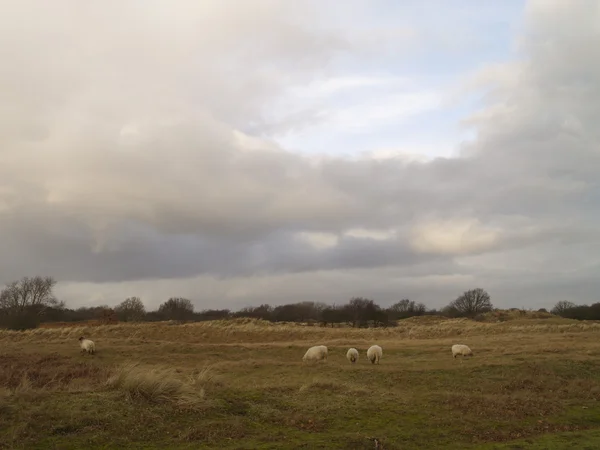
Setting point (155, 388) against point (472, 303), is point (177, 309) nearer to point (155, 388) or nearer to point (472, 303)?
point (472, 303)

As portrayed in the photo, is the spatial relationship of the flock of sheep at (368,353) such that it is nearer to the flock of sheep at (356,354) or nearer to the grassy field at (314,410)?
the flock of sheep at (356,354)

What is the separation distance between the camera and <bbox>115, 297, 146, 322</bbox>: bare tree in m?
98.2

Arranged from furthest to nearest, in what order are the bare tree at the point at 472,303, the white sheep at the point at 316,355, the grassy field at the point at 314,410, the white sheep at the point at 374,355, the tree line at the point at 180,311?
the bare tree at the point at 472,303, the tree line at the point at 180,311, the white sheep at the point at 316,355, the white sheep at the point at 374,355, the grassy field at the point at 314,410

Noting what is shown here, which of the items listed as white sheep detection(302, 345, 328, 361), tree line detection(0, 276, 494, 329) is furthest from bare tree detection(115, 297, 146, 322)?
white sheep detection(302, 345, 328, 361)

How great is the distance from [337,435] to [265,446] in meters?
1.96

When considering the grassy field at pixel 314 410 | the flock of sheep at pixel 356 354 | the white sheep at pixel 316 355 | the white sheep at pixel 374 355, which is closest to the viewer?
the grassy field at pixel 314 410

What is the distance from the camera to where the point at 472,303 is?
5015 inches

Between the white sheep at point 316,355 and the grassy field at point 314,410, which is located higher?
the grassy field at point 314,410

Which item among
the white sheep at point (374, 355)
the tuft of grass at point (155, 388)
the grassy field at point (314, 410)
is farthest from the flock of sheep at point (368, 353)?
the tuft of grass at point (155, 388)

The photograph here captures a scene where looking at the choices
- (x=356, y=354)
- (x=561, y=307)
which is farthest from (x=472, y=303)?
(x=356, y=354)

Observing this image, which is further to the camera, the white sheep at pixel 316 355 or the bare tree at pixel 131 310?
the bare tree at pixel 131 310

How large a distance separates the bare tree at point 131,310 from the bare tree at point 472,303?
77344mm

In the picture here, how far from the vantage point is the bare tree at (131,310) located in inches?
3866

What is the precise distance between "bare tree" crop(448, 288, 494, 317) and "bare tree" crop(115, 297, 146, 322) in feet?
254
